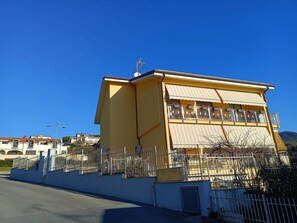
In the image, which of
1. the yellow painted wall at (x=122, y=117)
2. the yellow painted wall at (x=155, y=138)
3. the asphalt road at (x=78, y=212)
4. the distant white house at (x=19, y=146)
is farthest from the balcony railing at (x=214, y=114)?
the distant white house at (x=19, y=146)

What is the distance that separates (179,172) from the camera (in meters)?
11.1

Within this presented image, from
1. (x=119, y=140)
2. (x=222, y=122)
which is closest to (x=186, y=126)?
(x=222, y=122)

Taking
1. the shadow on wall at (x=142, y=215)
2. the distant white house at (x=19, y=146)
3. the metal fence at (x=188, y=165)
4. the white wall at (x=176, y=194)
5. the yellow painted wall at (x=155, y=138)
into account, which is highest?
the distant white house at (x=19, y=146)

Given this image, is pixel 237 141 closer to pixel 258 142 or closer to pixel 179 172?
pixel 258 142

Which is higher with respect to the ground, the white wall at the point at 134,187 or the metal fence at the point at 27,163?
the metal fence at the point at 27,163

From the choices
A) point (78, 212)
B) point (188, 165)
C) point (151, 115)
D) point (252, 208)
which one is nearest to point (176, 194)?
point (188, 165)

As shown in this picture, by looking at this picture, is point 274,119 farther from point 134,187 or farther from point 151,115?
point 134,187

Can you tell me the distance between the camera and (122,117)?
22484 mm

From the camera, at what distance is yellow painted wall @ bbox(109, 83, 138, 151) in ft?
71.1

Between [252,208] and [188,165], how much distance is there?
3929 millimetres

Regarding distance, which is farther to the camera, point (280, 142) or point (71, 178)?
point (280, 142)

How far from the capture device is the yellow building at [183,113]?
20.6 metres

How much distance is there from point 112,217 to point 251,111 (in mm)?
19931

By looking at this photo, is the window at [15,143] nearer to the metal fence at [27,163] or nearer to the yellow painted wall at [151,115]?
the metal fence at [27,163]
